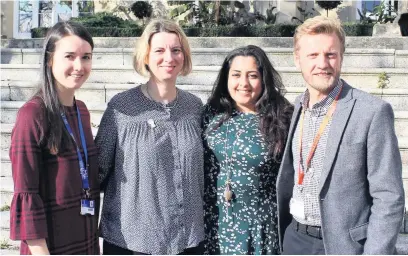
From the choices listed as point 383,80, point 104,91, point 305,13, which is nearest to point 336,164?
point 383,80

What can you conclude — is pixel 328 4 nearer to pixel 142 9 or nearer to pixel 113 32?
pixel 142 9

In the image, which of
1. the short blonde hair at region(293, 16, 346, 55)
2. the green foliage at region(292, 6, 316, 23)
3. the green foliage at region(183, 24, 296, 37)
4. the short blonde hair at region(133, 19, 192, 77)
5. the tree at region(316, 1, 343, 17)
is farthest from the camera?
the green foliage at region(292, 6, 316, 23)

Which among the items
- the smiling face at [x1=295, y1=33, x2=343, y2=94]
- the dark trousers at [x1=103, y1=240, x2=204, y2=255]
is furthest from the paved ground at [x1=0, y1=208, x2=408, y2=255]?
the smiling face at [x1=295, y1=33, x2=343, y2=94]

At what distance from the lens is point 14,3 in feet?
52.9

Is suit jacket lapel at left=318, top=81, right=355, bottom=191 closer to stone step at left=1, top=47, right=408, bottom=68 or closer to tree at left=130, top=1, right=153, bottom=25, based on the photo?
stone step at left=1, top=47, right=408, bottom=68

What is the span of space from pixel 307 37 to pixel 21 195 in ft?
4.62

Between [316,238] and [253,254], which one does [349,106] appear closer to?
[316,238]

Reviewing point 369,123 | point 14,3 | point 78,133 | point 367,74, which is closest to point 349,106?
point 369,123

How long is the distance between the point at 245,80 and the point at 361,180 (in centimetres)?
95

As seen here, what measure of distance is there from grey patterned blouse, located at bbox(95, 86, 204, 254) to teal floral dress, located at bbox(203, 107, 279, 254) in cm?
10

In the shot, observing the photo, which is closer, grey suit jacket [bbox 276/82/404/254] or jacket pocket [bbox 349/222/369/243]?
grey suit jacket [bbox 276/82/404/254]

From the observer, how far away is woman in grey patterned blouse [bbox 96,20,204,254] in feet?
8.89

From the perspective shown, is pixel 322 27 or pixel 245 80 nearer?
pixel 322 27

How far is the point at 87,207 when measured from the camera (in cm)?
252
